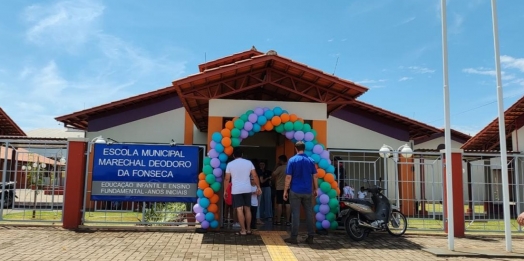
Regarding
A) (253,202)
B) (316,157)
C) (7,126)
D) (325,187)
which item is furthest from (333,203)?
(7,126)

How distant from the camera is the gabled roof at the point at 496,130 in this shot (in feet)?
43.1

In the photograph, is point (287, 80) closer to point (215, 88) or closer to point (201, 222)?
point (215, 88)

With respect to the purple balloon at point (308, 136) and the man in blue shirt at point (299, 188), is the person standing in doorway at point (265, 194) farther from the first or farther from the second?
the man in blue shirt at point (299, 188)

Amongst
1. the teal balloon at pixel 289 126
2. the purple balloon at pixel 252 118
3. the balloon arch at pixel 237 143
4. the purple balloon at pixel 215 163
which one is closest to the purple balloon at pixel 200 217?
the balloon arch at pixel 237 143

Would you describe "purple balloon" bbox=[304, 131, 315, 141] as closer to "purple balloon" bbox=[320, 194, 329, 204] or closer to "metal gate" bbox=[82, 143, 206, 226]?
"purple balloon" bbox=[320, 194, 329, 204]

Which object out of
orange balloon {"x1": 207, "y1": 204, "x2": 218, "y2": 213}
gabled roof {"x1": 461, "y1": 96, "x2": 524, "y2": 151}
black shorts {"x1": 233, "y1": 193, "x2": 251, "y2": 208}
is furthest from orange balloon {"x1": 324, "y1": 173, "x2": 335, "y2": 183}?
gabled roof {"x1": 461, "y1": 96, "x2": 524, "y2": 151}

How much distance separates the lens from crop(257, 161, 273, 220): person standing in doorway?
454 inches

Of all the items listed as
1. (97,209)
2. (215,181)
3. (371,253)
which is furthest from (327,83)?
(97,209)

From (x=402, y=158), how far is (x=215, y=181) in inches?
219

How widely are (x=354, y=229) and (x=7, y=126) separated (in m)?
16.3

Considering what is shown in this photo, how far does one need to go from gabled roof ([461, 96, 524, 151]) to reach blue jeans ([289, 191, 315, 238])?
825 centimetres

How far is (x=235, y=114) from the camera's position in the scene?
32.1 ft

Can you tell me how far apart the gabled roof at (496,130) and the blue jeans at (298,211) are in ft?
27.1

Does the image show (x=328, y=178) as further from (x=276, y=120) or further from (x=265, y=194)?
(x=265, y=194)
